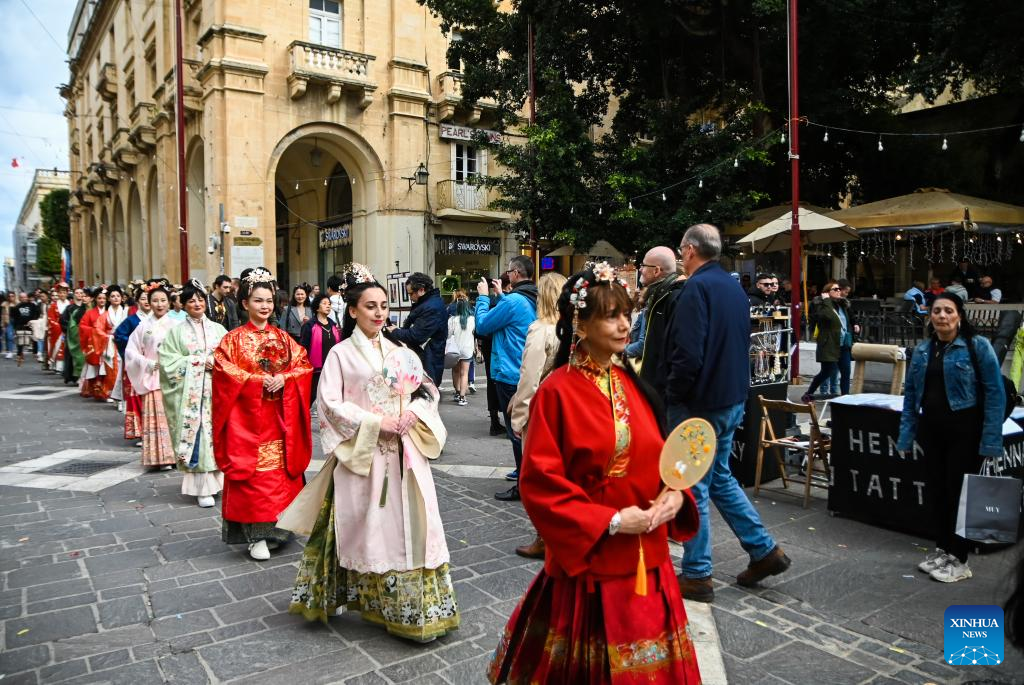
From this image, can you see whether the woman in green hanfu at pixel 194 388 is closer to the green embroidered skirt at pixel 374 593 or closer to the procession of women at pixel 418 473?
the procession of women at pixel 418 473

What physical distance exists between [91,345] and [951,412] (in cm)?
1342

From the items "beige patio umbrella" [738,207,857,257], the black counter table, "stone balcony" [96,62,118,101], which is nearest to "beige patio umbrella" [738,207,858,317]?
"beige patio umbrella" [738,207,857,257]

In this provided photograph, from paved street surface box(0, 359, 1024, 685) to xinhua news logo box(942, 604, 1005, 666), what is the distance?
0.07m

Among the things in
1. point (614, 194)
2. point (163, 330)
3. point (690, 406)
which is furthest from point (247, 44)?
point (690, 406)

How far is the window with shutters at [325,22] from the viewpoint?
2194 centimetres

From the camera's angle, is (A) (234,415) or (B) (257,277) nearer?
(A) (234,415)

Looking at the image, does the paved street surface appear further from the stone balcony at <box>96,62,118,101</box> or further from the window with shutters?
the stone balcony at <box>96,62,118,101</box>

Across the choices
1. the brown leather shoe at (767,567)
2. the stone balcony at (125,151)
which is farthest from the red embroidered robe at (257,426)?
the stone balcony at (125,151)

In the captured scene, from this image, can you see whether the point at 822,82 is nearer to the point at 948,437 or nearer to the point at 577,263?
the point at 577,263

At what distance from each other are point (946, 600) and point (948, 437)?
0.99 m

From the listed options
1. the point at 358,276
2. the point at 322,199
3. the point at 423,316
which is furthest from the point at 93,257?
the point at 358,276

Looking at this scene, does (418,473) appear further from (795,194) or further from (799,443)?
(795,194)

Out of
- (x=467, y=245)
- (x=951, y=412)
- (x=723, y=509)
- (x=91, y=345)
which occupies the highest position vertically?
(x=467, y=245)

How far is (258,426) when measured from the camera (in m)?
5.05
